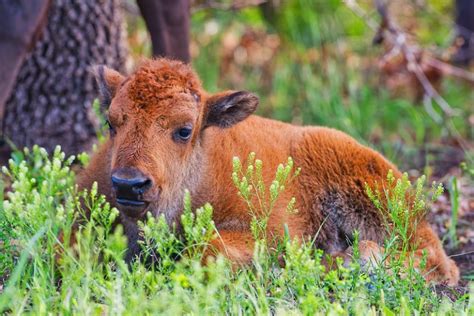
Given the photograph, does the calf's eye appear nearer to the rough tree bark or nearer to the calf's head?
the calf's head

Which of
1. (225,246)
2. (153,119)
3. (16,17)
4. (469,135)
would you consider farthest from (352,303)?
(469,135)

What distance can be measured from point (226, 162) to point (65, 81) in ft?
7.98

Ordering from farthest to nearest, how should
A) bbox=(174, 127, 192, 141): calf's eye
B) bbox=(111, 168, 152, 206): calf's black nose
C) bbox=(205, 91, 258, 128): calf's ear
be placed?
bbox=(205, 91, 258, 128): calf's ear → bbox=(174, 127, 192, 141): calf's eye → bbox=(111, 168, 152, 206): calf's black nose

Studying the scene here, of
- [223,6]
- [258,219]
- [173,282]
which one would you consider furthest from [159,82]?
[223,6]

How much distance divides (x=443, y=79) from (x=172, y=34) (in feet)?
17.0

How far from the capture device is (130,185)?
5078 mm

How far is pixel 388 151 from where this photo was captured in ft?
29.4

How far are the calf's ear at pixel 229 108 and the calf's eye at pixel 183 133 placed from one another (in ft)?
1.06

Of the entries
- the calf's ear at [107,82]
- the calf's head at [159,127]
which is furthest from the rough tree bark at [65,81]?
the calf's head at [159,127]

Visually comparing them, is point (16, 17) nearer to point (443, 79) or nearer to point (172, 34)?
point (172, 34)

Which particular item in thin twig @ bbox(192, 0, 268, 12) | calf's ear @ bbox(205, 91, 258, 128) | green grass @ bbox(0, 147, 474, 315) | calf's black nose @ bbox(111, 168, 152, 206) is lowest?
green grass @ bbox(0, 147, 474, 315)

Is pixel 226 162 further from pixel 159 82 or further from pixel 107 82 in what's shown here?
pixel 107 82

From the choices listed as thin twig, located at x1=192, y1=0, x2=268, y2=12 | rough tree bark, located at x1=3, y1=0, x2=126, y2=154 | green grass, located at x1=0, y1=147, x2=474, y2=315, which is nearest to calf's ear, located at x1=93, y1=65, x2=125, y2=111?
green grass, located at x1=0, y1=147, x2=474, y2=315

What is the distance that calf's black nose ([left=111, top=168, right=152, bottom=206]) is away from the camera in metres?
5.07
